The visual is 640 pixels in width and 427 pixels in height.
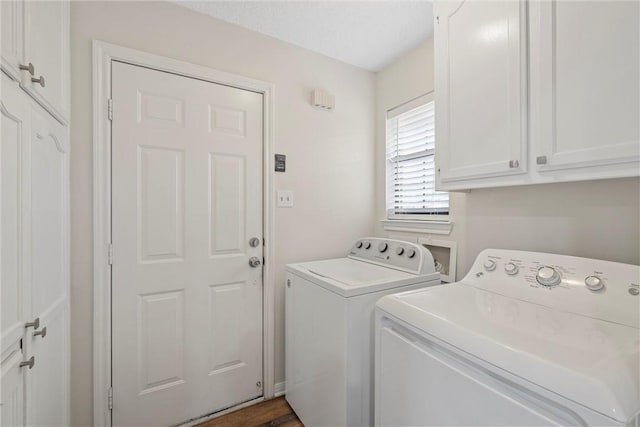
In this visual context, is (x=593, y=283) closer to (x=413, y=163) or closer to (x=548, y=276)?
(x=548, y=276)

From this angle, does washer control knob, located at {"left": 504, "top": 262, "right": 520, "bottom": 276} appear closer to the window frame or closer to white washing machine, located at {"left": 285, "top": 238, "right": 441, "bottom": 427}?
white washing machine, located at {"left": 285, "top": 238, "right": 441, "bottom": 427}

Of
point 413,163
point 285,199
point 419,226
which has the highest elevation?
point 413,163

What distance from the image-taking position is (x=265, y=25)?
1.78 meters

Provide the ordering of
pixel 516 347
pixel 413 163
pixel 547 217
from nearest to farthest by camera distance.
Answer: pixel 516 347 → pixel 547 217 → pixel 413 163

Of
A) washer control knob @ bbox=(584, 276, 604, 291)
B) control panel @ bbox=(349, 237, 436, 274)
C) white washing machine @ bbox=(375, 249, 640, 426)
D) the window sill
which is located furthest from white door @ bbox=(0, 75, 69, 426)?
the window sill

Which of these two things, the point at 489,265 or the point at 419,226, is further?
the point at 419,226

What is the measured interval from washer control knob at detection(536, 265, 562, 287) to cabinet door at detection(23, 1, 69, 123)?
6.26 ft

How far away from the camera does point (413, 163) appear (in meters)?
2.07

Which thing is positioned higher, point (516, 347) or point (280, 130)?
point (280, 130)

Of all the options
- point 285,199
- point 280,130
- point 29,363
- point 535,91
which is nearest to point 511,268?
point 535,91

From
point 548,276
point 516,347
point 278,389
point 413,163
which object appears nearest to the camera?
point 516,347

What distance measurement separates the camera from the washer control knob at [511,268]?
1.16 m

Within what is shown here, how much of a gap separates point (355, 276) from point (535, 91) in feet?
3.63

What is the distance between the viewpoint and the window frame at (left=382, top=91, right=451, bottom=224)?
5.96 ft
